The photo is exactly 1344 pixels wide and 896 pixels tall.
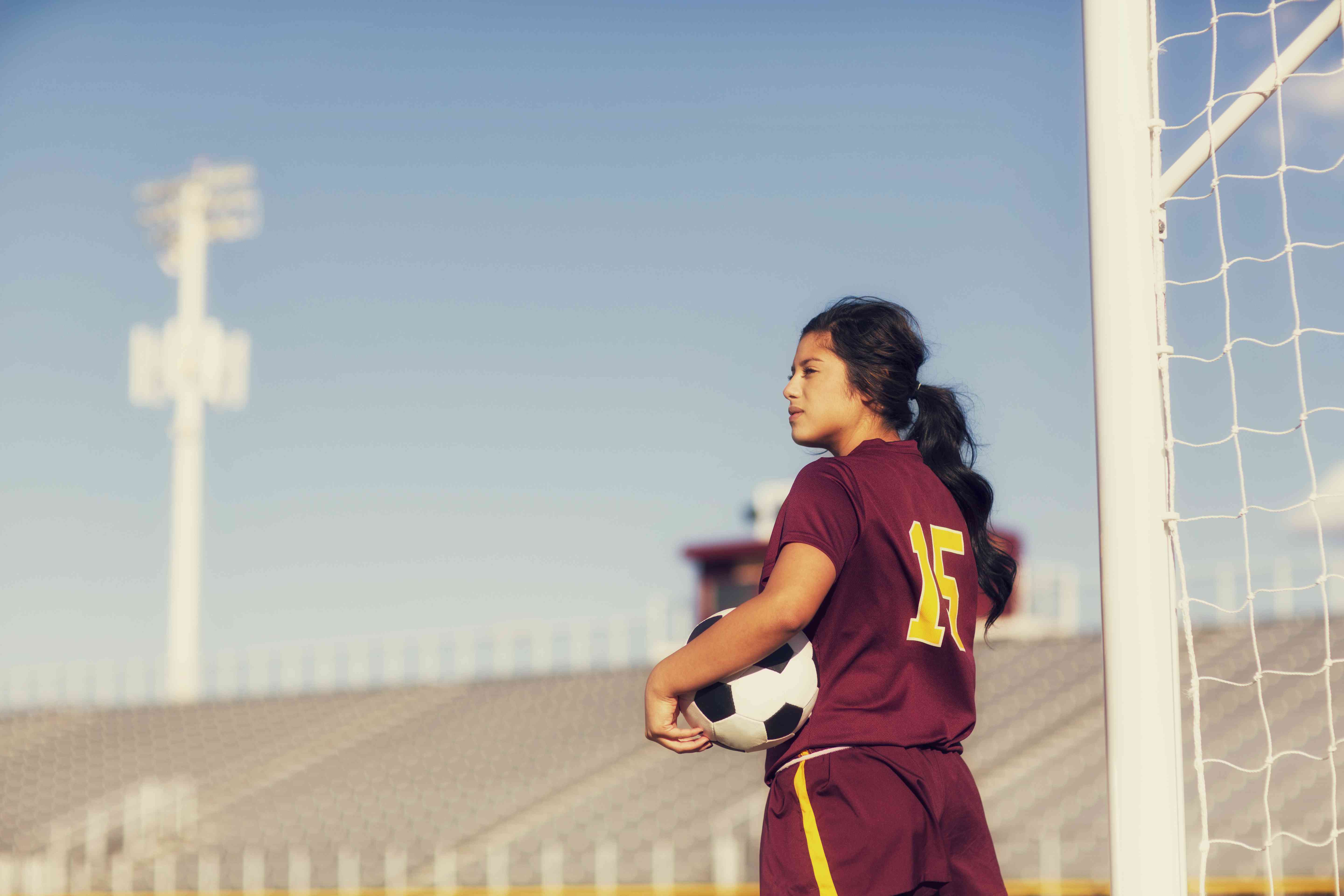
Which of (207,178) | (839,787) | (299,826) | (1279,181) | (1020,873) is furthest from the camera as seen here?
(207,178)

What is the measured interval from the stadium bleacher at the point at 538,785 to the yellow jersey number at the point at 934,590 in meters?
8.74

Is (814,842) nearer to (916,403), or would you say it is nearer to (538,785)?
(916,403)

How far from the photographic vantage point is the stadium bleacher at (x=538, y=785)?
1237 cm

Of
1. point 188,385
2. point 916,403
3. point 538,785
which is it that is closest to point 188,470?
point 188,385

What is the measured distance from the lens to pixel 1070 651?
1731 cm

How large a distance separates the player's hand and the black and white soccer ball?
0.05 metres

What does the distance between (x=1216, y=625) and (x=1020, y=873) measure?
774cm

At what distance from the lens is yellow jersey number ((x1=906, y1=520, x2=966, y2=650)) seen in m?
2.34

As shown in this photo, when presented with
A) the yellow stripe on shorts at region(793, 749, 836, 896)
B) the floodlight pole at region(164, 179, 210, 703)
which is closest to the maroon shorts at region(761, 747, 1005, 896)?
the yellow stripe on shorts at region(793, 749, 836, 896)

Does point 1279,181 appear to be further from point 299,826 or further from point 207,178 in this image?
point 207,178

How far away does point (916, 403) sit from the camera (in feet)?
8.68

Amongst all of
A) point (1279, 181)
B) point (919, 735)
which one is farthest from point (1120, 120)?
point (919, 735)

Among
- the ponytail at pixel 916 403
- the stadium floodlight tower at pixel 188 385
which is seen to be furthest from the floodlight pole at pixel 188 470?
the ponytail at pixel 916 403

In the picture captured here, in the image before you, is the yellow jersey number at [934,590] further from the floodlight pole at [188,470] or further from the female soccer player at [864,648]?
the floodlight pole at [188,470]
